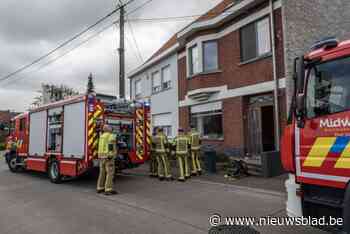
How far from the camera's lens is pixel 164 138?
10656 millimetres

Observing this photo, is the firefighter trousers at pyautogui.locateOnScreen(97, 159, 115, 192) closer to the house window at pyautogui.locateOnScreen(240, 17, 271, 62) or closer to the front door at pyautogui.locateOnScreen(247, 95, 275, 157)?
the front door at pyautogui.locateOnScreen(247, 95, 275, 157)

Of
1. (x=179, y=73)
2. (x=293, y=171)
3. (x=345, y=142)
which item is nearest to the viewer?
(x=345, y=142)

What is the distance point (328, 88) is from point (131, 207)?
4.99 metres

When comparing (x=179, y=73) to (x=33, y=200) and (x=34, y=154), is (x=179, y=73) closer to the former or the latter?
(x=34, y=154)

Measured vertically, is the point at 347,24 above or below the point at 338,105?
above

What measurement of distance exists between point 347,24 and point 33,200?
15.1 metres

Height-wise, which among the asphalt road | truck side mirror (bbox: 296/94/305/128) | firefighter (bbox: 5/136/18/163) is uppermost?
truck side mirror (bbox: 296/94/305/128)

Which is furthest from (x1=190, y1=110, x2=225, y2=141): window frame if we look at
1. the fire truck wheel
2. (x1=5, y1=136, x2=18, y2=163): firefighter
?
the fire truck wheel

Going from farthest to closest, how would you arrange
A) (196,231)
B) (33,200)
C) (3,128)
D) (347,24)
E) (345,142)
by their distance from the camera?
(3,128) → (347,24) → (33,200) → (196,231) → (345,142)

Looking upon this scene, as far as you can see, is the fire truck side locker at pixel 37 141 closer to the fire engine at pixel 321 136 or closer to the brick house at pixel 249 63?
the brick house at pixel 249 63

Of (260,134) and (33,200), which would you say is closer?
(33,200)

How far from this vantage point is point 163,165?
10688mm

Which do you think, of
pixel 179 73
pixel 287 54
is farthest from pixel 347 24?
pixel 179 73

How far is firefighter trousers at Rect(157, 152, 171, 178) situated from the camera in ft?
34.4
